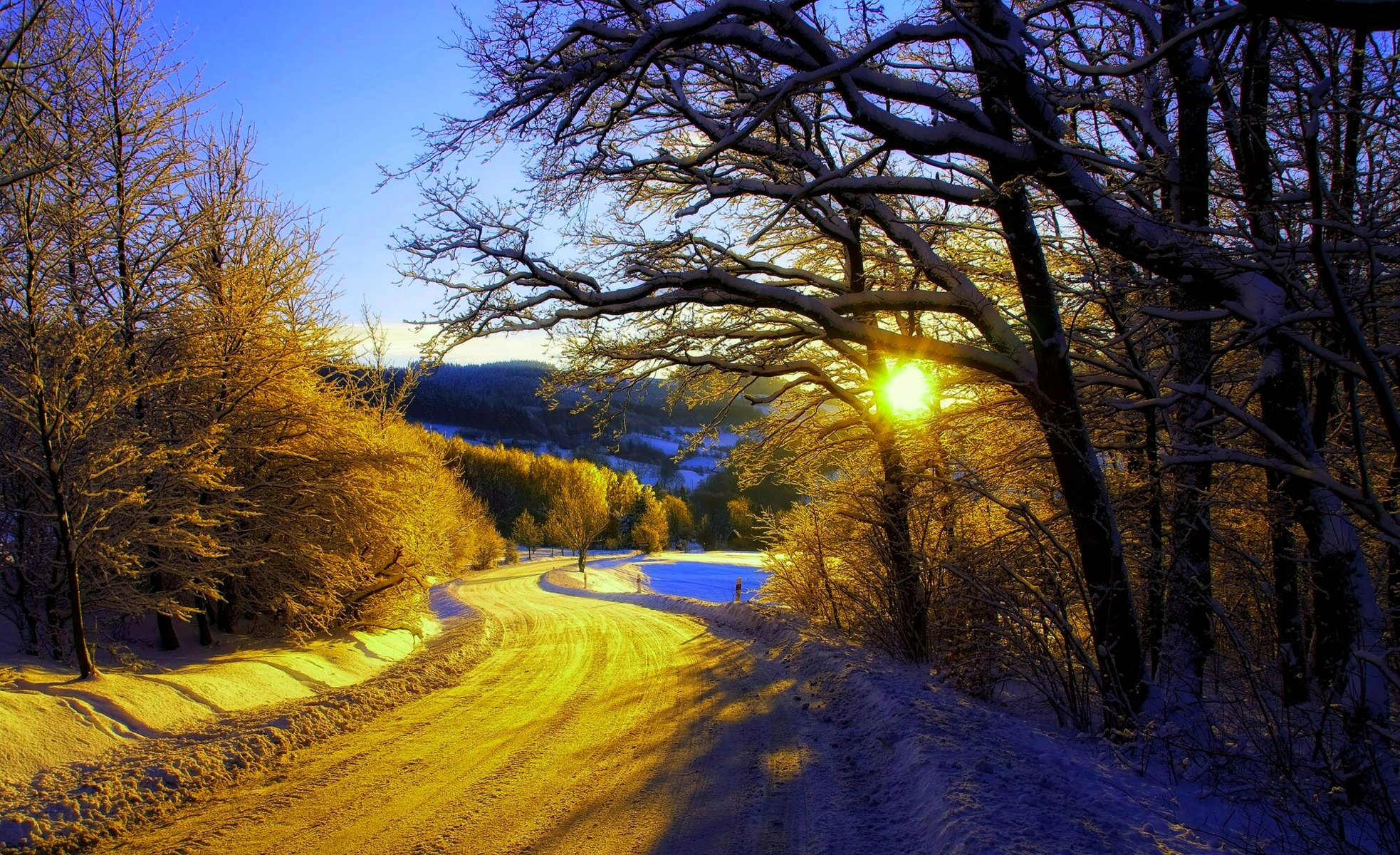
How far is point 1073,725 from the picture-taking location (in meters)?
6.05

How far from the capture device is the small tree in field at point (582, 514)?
49531 mm

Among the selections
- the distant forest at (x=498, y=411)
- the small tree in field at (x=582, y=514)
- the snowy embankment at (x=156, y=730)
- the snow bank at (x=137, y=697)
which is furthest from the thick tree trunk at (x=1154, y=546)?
the distant forest at (x=498, y=411)

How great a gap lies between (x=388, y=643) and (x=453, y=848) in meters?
9.63

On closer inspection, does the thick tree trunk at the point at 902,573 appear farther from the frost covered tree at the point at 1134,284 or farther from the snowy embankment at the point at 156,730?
the snowy embankment at the point at 156,730

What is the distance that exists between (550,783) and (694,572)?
50300 mm

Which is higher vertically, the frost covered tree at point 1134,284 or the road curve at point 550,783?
the frost covered tree at point 1134,284

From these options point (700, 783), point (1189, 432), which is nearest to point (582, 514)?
point (700, 783)

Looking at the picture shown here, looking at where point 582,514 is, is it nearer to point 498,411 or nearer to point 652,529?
point 652,529

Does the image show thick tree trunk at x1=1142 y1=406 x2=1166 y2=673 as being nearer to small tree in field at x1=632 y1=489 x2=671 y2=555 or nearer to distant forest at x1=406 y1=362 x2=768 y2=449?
small tree in field at x1=632 y1=489 x2=671 y2=555

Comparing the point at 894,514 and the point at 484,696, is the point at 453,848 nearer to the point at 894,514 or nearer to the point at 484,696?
the point at 484,696

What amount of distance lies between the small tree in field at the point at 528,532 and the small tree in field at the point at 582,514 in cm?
1533

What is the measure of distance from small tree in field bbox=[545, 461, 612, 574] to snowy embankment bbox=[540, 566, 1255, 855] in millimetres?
41196

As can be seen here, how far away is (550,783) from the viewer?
500cm

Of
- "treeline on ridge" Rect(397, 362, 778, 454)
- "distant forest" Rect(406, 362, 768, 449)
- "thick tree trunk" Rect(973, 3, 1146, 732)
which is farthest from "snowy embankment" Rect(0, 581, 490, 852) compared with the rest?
"distant forest" Rect(406, 362, 768, 449)
